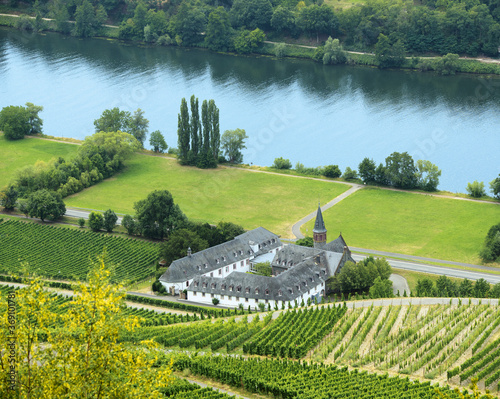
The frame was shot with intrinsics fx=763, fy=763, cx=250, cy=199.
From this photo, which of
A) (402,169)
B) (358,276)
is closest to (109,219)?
(358,276)

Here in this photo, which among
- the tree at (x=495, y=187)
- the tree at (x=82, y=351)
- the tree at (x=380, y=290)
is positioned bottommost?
the tree at (x=380, y=290)

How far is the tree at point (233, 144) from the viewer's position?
14538 centimetres

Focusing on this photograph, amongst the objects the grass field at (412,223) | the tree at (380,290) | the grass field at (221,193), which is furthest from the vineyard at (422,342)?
the grass field at (221,193)

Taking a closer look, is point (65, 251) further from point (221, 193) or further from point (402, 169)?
point (402, 169)

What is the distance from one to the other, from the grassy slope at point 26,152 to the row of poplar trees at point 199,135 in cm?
2335

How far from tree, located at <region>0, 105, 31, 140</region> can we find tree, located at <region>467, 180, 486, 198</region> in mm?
Answer: 91739

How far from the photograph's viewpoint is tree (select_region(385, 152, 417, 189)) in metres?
132

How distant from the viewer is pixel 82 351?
3744 cm

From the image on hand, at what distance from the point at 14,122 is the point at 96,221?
53.3m

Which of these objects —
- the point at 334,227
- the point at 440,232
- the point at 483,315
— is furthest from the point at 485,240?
the point at 483,315

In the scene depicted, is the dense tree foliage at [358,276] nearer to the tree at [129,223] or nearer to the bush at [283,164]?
the tree at [129,223]

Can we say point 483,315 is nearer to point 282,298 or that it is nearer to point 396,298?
point 396,298

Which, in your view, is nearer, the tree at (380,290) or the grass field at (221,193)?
the tree at (380,290)

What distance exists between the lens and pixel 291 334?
75.8 meters
